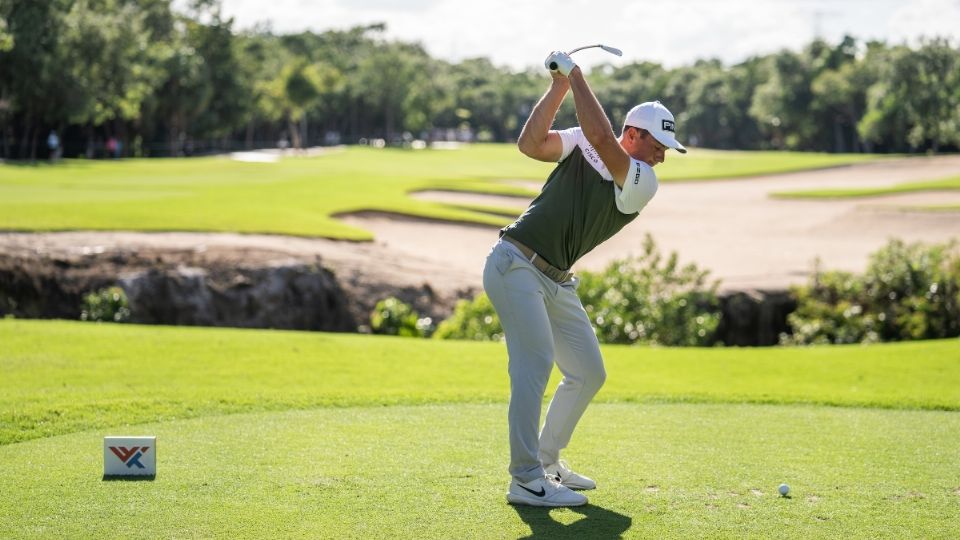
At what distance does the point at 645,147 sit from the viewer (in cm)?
639

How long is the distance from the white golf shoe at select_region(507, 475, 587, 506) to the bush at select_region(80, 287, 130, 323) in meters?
13.3

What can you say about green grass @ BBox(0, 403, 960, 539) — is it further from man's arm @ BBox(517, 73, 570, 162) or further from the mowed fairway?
man's arm @ BBox(517, 73, 570, 162)

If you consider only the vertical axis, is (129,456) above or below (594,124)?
below

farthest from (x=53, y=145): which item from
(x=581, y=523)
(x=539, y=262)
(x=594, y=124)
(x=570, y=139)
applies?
(x=581, y=523)

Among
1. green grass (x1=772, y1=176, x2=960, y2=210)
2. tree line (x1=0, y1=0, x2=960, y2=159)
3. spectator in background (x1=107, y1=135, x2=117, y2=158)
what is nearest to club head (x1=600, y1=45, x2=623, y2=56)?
tree line (x1=0, y1=0, x2=960, y2=159)

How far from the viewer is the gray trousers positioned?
255 inches

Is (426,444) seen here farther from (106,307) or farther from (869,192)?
(869,192)

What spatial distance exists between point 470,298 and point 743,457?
14753 millimetres

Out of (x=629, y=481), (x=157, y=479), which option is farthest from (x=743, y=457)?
(x=157, y=479)

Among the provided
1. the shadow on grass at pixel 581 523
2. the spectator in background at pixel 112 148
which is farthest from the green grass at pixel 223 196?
the spectator in background at pixel 112 148

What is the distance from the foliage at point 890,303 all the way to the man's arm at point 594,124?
14053 mm

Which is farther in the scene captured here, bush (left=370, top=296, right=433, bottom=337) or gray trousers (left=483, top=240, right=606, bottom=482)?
bush (left=370, top=296, right=433, bottom=337)

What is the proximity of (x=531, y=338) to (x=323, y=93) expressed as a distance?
104227 millimetres

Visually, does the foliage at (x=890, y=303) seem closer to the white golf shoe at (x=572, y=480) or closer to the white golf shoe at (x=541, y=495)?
the white golf shoe at (x=572, y=480)
